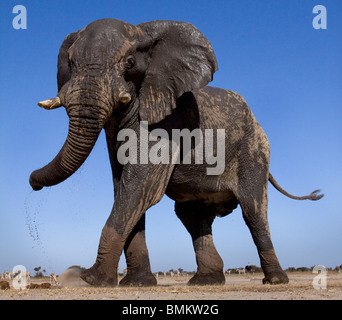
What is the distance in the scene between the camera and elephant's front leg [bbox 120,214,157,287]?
774 cm

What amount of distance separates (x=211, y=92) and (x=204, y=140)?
925mm

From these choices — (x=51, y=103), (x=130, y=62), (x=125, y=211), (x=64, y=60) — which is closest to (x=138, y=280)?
(x=125, y=211)

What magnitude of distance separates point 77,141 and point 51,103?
58cm

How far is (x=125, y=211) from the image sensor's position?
7.07 m

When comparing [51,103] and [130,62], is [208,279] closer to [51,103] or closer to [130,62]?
[130,62]

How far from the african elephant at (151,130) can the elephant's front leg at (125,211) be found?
12 millimetres

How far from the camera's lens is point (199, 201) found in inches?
364

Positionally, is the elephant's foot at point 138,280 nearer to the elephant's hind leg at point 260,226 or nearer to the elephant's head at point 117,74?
the elephant's head at point 117,74

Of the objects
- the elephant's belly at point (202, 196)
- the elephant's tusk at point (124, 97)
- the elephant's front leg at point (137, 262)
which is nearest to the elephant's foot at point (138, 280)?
the elephant's front leg at point (137, 262)

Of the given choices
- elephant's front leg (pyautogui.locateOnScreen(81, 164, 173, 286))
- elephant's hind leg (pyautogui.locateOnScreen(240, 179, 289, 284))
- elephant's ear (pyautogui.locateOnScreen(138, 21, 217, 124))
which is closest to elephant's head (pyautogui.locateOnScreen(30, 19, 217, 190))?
elephant's ear (pyautogui.locateOnScreen(138, 21, 217, 124))

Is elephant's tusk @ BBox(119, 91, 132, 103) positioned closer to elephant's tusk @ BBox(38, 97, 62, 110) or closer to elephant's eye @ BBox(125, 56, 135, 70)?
elephant's eye @ BBox(125, 56, 135, 70)

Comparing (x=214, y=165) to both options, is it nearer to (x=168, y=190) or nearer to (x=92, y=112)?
(x=168, y=190)
